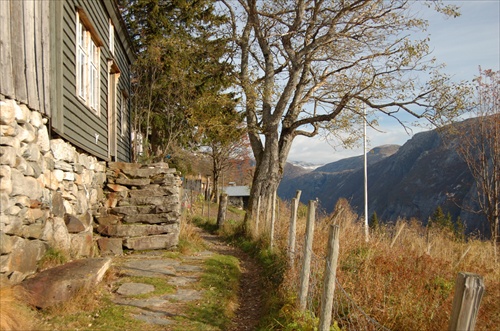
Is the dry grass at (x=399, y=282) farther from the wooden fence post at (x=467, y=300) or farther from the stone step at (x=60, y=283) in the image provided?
the stone step at (x=60, y=283)

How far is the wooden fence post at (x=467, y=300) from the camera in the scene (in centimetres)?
225

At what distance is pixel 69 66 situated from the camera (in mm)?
7352

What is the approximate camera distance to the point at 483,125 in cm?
1336

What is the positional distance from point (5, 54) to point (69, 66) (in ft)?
7.83

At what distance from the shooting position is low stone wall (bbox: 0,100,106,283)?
193 inches

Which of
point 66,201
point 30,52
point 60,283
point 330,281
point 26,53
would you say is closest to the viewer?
point 330,281

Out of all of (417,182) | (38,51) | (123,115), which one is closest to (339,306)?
(38,51)

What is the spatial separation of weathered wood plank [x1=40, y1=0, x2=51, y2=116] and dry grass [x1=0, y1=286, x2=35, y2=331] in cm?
255

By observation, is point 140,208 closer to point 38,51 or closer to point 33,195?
point 33,195

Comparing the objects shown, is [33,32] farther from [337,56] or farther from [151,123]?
[151,123]

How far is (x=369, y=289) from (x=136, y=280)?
3.90 meters

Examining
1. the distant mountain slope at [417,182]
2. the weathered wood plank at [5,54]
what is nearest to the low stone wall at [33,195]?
the weathered wood plank at [5,54]

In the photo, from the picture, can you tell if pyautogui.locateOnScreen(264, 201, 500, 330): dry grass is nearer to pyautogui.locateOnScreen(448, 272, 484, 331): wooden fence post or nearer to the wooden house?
pyautogui.locateOnScreen(448, 272, 484, 331): wooden fence post

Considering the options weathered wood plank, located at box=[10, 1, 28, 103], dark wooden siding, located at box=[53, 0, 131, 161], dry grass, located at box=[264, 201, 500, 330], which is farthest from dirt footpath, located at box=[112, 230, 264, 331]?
weathered wood plank, located at box=[10, 1, 28, 103]
